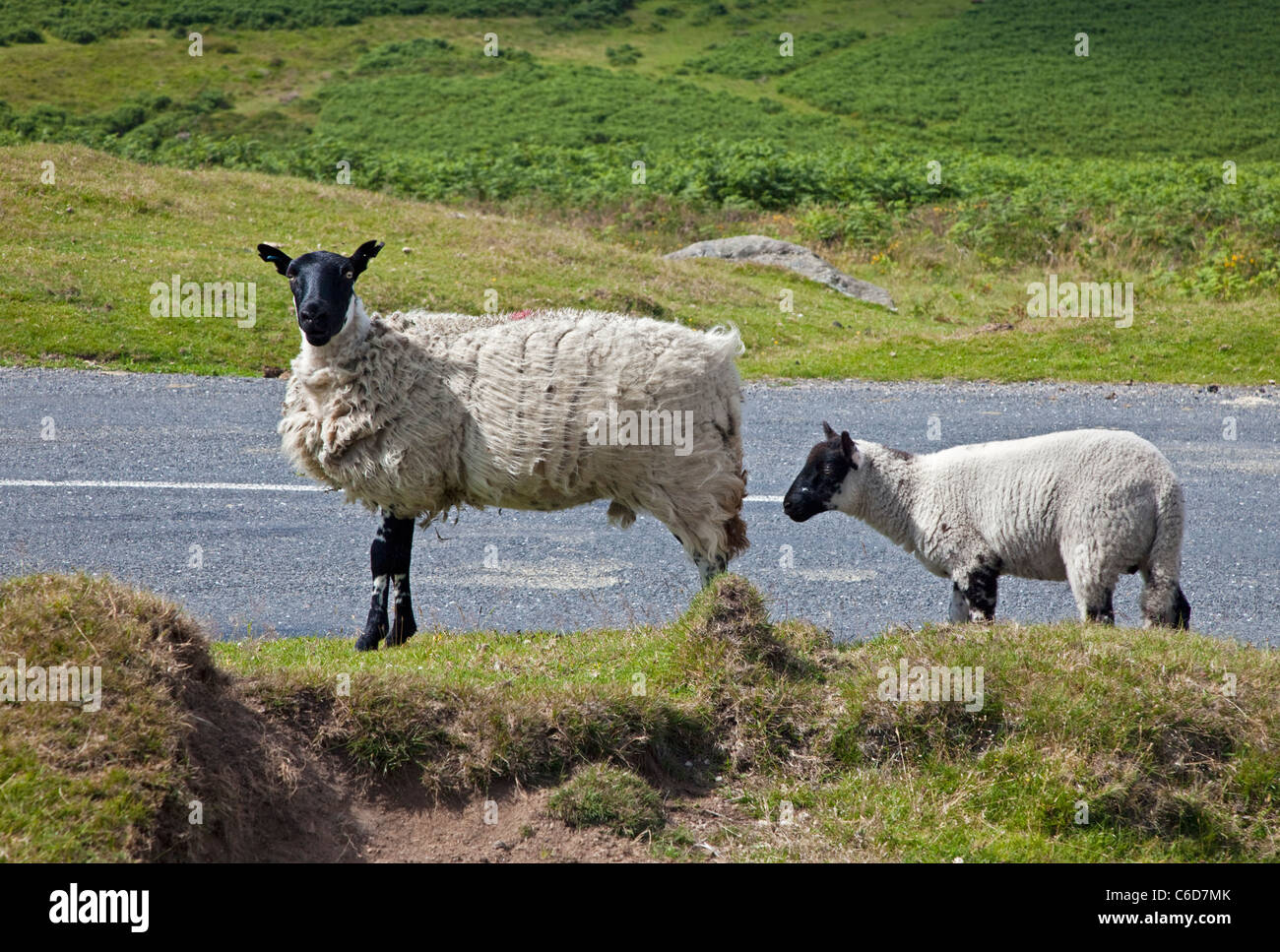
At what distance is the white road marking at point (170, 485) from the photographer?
11141 millimetres

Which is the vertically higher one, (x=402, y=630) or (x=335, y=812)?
(x=402, y=630)

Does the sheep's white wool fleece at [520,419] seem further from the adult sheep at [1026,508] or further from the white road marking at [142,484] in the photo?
the white road marking at [142,484]

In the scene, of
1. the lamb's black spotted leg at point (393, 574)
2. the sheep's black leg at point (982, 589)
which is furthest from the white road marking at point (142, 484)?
the sheep's black leg at point (982, 589)

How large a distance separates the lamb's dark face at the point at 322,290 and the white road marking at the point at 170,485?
430 cm

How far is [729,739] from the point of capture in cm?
574

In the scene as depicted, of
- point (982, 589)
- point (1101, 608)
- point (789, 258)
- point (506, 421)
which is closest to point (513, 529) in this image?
point (506, 421)

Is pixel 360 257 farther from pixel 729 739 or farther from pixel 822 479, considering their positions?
pixel 729 739

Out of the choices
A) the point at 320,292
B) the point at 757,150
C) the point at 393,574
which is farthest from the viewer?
the point at 757,150

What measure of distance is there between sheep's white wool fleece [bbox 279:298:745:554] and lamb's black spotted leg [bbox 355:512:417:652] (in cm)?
12

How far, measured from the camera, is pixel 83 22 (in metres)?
59.1

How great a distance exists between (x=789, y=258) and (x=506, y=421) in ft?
56.0

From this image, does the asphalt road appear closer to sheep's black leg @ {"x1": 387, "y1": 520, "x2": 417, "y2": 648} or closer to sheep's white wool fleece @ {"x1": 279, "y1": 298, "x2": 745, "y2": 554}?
sheep's black leg @ {"x1": 387, "y1": 520, "x2": 417, "y2": 648}

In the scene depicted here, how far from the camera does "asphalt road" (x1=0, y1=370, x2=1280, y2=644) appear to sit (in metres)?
8.65

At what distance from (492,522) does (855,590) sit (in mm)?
3555
